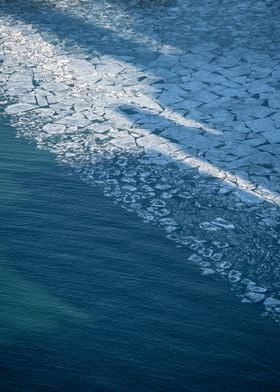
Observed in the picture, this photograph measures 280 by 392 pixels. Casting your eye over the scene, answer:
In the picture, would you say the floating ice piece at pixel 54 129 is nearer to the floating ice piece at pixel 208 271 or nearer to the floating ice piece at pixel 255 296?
the floating ice piece at pixel 208 271

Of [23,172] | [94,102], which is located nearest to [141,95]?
[94,102]

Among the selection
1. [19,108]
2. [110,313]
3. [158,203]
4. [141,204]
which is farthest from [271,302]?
[19,108]

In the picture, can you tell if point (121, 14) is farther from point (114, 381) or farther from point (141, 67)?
point (114, 381)

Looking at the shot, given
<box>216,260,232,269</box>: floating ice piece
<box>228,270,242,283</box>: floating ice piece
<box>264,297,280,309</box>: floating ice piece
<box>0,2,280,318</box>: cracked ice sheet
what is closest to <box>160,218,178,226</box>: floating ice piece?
<box>0,2,280,318</box>: cracked ice sheet

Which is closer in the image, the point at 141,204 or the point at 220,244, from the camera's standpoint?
the point at 220,244

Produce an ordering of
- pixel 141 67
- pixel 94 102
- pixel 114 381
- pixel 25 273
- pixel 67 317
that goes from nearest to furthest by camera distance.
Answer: pixel 114 381 → pixel 67 317 → pixel 25 273 → pixel 94 102 → pixel 141 67

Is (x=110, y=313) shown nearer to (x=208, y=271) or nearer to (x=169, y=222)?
(x=208, y=271)
